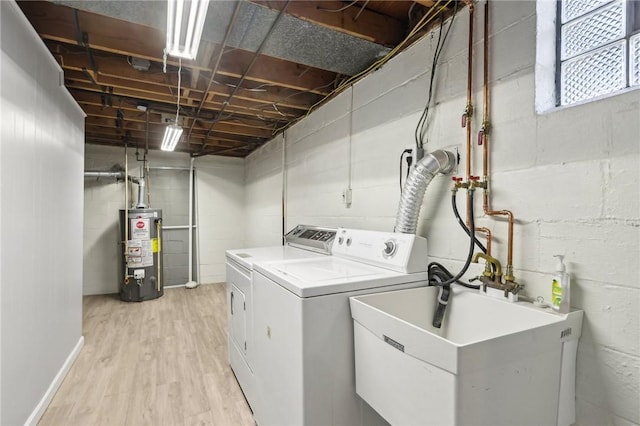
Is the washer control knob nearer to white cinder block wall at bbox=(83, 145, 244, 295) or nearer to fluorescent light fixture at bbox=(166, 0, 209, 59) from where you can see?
fluorescent light fixture at bbox=(166, 0, 209, 59)

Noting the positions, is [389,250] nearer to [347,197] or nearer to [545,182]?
[545,182]

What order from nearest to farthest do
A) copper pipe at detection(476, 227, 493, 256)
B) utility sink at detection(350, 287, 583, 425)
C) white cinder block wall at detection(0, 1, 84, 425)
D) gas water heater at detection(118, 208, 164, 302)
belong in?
utility sink at detection(350, 287, 583, 425) < copper pipe at detection(476, 227, 493, 256) < white cinder block wall at detection(0, 1, 84, 425) < gas water heater at detection(118, 208, 164, 302)

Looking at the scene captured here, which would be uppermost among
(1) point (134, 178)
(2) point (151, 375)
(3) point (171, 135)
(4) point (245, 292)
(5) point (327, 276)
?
(3) point (171, 135)

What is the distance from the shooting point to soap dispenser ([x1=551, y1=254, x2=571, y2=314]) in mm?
1050

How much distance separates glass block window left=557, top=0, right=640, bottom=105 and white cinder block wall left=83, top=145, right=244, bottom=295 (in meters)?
5.05

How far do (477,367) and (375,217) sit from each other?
1.36m

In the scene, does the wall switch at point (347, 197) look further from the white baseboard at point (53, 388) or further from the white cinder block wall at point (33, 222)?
the white baseboard at point (53, 388)

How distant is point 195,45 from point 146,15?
398 mm

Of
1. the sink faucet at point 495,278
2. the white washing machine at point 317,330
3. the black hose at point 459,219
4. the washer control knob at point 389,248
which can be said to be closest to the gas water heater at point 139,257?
the white washing machine at point 317,330

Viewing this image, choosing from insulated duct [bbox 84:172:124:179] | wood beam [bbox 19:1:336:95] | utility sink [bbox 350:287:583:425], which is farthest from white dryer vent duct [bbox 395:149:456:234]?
insulated duct [bbox 84:172:124:179]

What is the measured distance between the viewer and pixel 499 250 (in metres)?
1.33

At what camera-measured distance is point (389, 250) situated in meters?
1.58

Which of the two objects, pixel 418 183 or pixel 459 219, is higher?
pixel 418 183

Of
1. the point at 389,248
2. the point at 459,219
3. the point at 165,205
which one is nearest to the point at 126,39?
the point at 389,248
